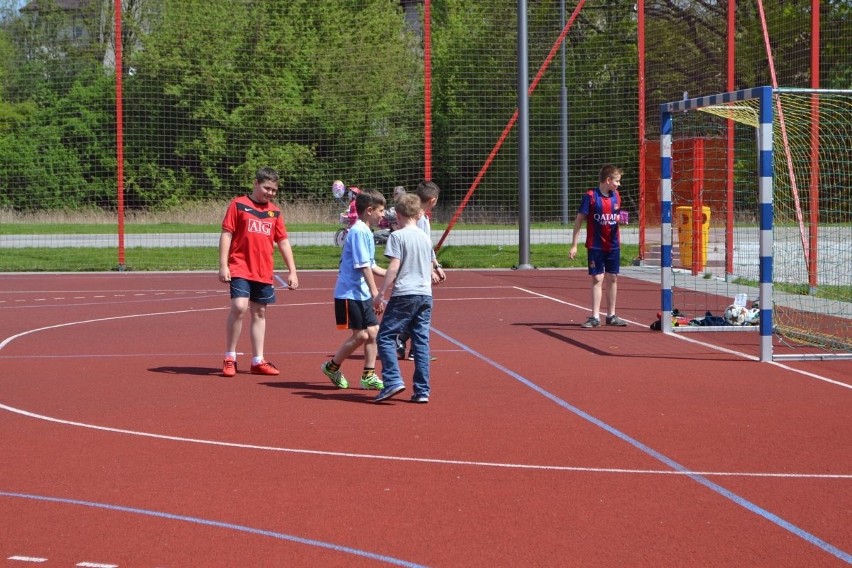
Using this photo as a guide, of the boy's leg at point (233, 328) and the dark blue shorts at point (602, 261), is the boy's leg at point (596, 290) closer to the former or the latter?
the dark blue shorts at point (602, 261)

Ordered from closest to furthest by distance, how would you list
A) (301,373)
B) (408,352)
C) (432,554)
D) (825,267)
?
(432,554), (301,373), (408,352), (825,267)

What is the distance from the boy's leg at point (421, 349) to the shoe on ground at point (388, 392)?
0.48 ft

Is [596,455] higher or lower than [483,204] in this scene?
lower

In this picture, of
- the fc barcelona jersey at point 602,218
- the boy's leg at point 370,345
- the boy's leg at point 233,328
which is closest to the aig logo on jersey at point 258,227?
the boy's leg at point 233,328

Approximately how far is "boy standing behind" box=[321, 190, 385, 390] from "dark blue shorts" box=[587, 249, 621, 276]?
4682mm

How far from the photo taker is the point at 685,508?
6.23 meters

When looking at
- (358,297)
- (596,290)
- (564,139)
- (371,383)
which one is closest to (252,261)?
(358,297)

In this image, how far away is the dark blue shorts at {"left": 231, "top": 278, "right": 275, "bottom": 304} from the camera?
1076cm

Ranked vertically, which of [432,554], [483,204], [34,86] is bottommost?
[432,554]

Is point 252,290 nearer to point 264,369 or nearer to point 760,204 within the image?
point 264,369

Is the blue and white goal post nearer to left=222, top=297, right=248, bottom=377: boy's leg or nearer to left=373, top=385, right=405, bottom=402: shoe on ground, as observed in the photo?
left=373, top=385, right=405, bottom=402: shoe on ground

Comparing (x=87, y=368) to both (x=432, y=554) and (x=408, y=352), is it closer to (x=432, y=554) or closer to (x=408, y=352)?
(x=408, y=352)

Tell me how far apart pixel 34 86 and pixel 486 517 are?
890 inches

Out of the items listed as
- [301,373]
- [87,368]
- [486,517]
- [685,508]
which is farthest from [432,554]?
[87,368]
